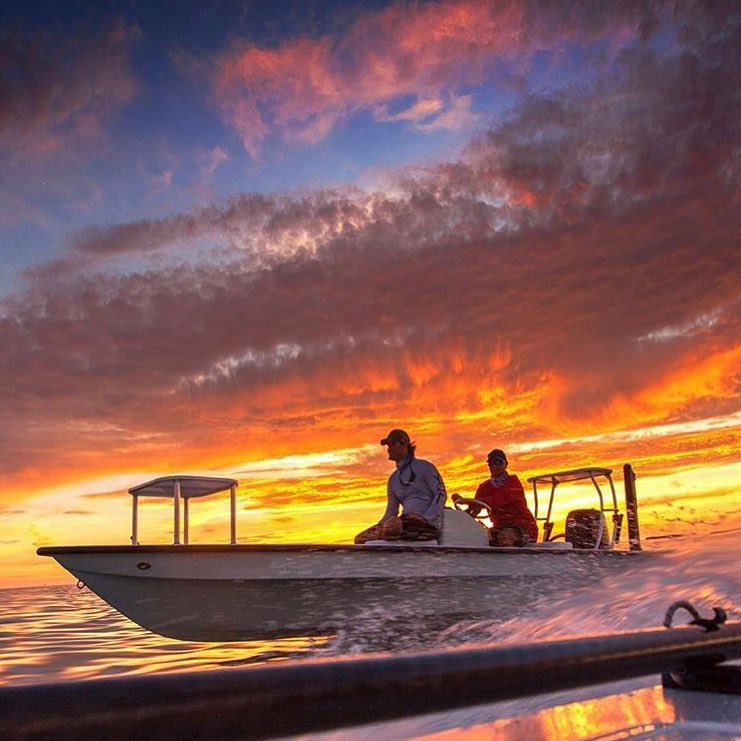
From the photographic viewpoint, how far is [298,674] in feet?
3.83

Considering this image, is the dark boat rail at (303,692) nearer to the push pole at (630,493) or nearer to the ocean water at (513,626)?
the ocean water at (513,626)

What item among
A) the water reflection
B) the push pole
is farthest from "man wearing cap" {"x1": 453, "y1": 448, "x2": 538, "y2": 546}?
the push pole

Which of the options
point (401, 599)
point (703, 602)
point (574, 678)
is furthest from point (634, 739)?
point (401, 599)

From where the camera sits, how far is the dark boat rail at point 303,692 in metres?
0.98

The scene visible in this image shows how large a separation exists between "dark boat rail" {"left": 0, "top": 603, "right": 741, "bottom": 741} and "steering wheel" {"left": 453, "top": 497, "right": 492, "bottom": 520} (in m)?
9.24

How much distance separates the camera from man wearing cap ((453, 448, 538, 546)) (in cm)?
1098

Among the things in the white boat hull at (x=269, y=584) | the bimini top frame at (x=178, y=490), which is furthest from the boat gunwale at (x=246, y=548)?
the bimini top frame at (x=178, y=490)

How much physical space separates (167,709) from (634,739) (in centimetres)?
131

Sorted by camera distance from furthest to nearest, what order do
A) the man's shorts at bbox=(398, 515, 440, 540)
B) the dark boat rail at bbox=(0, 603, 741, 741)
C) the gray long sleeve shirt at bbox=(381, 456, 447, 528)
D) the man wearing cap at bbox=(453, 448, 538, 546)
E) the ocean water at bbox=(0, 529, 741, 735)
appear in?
the man wearing cap at bbox=(453, 448, 538, 546) < the gray long sleeve shirt at bbox=(381, 456, 447, 528) < the man's shorts at bbox=(398, 515, 440, 540) < the ocean water at bbox=(0, 529, 741, 735) < the dark boat rail at bbox=(0, 603, 741, 741)

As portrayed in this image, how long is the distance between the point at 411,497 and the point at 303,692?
28.8 feet

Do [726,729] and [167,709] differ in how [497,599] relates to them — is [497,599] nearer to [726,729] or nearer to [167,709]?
[726,729]

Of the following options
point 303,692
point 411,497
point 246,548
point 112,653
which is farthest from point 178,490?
point 303,692

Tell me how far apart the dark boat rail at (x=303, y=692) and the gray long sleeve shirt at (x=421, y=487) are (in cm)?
808

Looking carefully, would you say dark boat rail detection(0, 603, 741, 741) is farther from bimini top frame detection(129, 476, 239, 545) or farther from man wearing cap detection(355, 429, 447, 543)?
Result: bimini top frame detection(129, 476, 239, 545)
